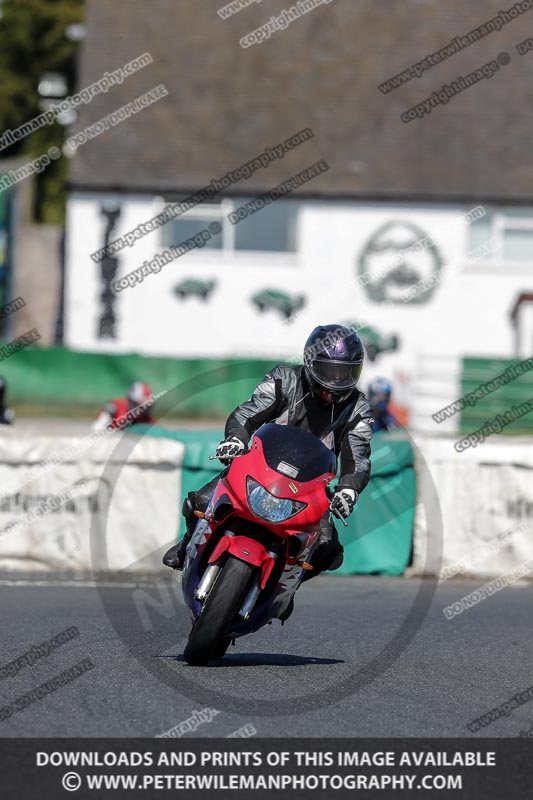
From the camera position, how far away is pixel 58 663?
7.47m

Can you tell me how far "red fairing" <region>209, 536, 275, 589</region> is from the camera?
23.1 ft

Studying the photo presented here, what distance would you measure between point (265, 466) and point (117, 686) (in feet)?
4.13

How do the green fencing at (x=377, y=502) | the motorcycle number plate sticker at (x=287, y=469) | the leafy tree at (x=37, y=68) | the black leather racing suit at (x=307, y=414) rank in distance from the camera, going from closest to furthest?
the motorcycle number plate sticker at (x=287, y=469) < the black leather racing suit at (x=307, y=414) < the green fencing at (x=377, y=502) < the leafy tree at (x=37, y=68)

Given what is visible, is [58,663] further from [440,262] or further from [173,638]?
[440,262]

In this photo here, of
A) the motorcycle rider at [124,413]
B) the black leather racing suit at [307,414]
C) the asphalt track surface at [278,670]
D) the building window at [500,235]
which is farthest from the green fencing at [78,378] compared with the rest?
the black leather racing suit at [307,414]

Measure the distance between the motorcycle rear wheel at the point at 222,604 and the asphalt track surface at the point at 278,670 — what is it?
0.66 feet

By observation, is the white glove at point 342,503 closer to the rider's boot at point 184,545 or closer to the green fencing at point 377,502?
the rider's boot at point 184,545

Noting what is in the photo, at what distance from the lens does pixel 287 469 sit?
7246 mm

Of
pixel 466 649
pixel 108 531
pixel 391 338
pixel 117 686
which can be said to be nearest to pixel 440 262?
pixel 391 338

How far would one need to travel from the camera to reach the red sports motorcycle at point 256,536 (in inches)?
278

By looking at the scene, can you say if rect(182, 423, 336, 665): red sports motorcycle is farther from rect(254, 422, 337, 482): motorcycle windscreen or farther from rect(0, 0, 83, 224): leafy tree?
rect(0, 0, 83, 224): leafy tree

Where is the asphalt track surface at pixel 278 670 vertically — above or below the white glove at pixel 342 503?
below

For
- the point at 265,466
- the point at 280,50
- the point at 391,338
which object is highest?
the point at 280,50
